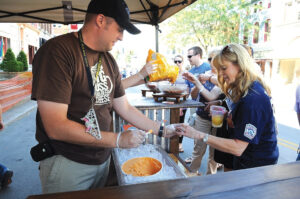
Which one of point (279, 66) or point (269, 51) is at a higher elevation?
point (269, 51)

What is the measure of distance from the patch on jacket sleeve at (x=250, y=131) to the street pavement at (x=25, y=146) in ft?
8.34

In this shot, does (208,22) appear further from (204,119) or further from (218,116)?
(218,116)

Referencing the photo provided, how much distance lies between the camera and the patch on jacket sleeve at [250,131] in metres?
1.76

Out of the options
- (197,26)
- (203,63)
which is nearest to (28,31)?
(197,26)

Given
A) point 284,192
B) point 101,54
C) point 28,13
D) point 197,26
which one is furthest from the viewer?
point 197,26

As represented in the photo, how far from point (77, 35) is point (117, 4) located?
360 millimetres

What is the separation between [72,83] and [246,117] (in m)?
1.40

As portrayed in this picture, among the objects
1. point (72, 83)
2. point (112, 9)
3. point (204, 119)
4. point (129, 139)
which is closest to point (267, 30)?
point (204, 119)

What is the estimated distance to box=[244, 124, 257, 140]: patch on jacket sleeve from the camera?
1.76 meters

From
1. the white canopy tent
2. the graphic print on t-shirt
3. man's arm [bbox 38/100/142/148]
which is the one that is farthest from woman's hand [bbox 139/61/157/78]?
the white canopy tent

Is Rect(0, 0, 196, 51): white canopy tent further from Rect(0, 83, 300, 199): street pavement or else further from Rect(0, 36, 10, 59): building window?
Rect(0, 36, 10, 59): building window

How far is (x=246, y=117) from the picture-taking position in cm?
177

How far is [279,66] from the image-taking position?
19.3m

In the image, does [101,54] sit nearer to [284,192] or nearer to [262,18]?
[284,192]
